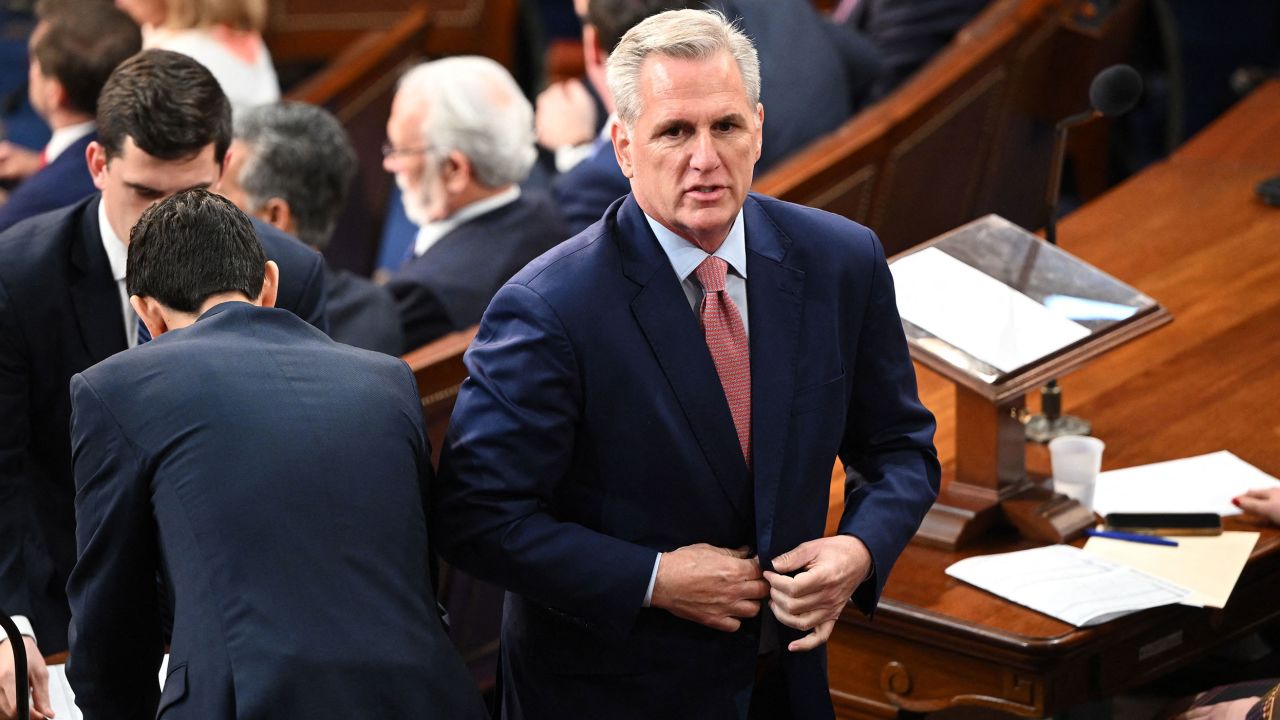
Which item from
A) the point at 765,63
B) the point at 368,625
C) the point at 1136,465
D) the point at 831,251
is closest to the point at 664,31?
the point at 831,251

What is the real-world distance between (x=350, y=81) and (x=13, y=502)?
356 centimetres

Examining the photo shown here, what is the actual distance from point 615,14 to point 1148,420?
5.26ft

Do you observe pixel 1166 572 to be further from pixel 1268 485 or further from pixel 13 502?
pixel 13 502

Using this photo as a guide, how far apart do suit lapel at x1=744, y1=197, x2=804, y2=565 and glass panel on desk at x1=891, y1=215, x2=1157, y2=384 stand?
0.61 metres

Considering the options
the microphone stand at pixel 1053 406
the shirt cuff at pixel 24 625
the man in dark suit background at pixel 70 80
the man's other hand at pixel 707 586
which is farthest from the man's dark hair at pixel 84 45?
the man's other hand at pixel 707 586

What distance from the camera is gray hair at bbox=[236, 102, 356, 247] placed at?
12.8ft

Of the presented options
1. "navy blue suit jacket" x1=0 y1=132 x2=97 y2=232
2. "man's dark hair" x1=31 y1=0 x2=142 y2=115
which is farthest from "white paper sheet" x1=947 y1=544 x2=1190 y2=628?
"man's dark hair" x1=31 y1=0 x2=142 y2=115

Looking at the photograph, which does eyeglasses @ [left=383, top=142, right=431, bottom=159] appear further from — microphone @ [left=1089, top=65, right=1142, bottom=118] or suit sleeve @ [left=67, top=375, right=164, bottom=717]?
suit sleeve @ [left=67, top=375, right=164, bottom=717]

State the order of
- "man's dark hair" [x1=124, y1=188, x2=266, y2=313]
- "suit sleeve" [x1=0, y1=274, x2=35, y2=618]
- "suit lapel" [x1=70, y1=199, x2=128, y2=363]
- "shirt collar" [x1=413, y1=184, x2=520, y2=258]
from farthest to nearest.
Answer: "shirt collar" [x1=413, y1=184, x2=520, y2=258]
"suit lapel" [x1=70, y1=199, x2=128, y2=363]
"suit sleeve" [x1=0, y1=274, x2=35, y2=618]
"man's dark hair" [x1=124, y1=188, x2=266, y2=313]

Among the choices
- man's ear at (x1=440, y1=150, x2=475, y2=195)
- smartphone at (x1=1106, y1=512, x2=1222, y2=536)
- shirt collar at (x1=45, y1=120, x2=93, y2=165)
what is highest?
shirt collar at (x1=45, y1=120, x2=93, y2=165)

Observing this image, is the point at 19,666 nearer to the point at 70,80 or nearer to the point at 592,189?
the point at 70,80

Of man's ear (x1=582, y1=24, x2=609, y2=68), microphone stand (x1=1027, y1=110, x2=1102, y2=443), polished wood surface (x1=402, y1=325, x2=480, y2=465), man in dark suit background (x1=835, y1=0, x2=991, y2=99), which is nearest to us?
microphone stand (x1=1027, y1=110, x2=1102, y2=443)

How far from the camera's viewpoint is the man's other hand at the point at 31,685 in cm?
233

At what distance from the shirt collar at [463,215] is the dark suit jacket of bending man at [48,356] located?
4.35 ft
